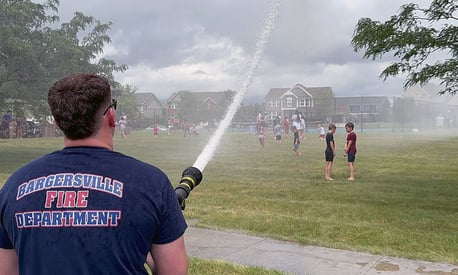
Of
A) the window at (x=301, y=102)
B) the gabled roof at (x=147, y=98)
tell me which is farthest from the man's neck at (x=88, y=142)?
the gabled roof at (x=147, y=98)

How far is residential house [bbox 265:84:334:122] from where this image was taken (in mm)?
44031

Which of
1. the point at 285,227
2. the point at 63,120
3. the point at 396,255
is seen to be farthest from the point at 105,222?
the point at 285,227

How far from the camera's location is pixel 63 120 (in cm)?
178

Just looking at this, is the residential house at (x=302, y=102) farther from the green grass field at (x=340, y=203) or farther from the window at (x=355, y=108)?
the green grass field at (x=340, y=203)

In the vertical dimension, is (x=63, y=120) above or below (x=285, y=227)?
above

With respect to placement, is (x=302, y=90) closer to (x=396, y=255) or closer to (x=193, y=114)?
(x=193, y=114)

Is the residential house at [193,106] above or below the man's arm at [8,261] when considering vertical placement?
above

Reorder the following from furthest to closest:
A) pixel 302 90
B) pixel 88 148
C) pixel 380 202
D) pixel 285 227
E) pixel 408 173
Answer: pixel 302 90
pixel 408 173
pixel 380 202
pixel 285 227
pixel 88 148

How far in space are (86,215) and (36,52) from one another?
52.6ft

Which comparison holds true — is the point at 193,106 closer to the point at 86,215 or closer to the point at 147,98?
the point at 147,98

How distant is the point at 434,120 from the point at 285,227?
46.6 meters

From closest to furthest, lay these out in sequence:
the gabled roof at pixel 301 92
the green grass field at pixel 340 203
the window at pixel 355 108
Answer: the green grass field at pixel 340 203, the window at pixel 355 108, the gabled roof at pixel 301 92

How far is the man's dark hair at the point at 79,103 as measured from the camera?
5.75 feet

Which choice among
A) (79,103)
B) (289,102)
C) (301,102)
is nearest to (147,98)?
(289,102)
